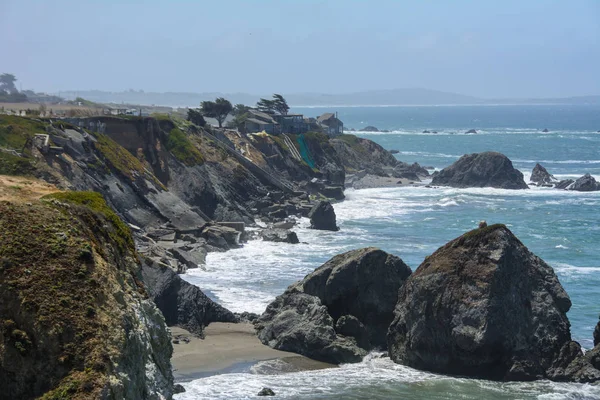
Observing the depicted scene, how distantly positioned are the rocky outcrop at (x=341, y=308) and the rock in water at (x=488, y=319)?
5.99 ft

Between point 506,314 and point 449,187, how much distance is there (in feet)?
223

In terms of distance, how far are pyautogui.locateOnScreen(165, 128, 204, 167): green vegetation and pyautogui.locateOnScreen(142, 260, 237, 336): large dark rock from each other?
34.2 m

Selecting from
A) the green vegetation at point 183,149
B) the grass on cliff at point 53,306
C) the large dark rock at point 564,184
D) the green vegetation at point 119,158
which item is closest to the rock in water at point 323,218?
the green vegetation at point 119,158

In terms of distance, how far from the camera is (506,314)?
30.2m

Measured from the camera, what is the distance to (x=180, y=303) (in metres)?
35.2

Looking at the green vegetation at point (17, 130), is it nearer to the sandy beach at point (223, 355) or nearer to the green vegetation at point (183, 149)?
the green vegetation at point (183, 149)

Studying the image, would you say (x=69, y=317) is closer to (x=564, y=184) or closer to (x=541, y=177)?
(x=564, y=184)

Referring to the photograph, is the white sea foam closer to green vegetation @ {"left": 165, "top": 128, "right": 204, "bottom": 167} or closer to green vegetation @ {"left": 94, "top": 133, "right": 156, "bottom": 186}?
green vegetation @ {"left": 94, "top": 133, "right": 156, "bottom": 186}

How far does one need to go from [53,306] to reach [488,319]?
53.4 feet

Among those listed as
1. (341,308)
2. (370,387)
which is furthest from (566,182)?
(370,387)

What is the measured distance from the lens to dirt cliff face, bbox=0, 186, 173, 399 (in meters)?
17.5

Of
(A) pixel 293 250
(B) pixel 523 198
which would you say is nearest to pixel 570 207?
(B) pixel 523 198

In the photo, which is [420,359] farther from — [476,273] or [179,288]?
[179,288]

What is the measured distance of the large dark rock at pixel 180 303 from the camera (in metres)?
34.8
